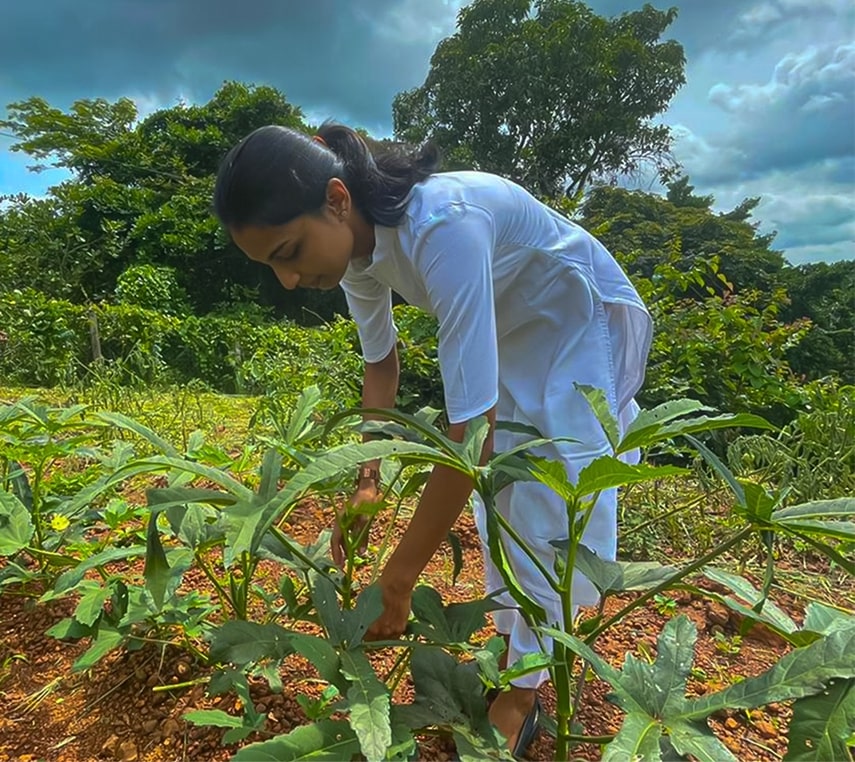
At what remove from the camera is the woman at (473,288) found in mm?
855

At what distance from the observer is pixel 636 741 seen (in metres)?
0.55

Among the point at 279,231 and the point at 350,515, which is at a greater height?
the point at 279,231

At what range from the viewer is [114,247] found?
32.3 feet

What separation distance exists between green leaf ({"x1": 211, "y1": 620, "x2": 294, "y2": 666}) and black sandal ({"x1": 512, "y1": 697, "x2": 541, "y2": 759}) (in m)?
0.43

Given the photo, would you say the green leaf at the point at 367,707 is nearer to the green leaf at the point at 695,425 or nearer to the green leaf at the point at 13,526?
the green leaf at the point at 695,425

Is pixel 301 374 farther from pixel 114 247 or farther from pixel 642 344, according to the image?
pixel 114 247

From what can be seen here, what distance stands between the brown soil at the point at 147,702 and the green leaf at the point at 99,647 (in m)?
0.13

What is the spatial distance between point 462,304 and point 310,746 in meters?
0.54

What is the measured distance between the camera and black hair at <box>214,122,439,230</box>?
36.9 inches

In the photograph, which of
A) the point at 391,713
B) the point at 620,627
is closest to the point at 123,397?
the point at 620,627

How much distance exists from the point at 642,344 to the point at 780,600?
811 mm

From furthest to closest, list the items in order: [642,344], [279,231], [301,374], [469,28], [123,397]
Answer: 1. [469,28]
2. [301,374]
3. [123,397]
4. [642,344]
5. [279,231]

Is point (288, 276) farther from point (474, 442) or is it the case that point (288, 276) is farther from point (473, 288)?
point (474, 442)

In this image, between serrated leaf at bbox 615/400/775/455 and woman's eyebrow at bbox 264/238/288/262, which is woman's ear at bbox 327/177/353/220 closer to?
woman's eyebrow at bbox 264/238/288/262
